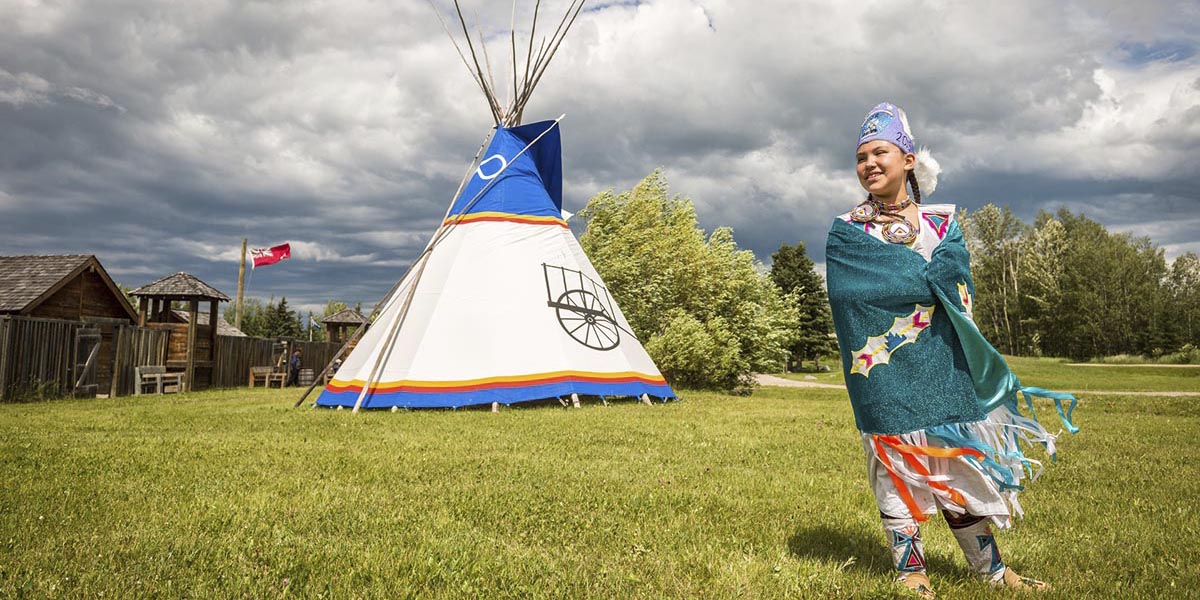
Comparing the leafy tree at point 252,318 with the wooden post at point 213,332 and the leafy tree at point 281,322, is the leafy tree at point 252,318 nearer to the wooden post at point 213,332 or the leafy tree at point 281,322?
the leafy tree at point 281,322

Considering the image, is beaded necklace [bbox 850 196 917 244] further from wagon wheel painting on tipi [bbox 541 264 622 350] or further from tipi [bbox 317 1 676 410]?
wagon wheel painting on tipi [bbox 541 264 622 350]

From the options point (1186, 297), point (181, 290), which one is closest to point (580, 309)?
point (181, 290)

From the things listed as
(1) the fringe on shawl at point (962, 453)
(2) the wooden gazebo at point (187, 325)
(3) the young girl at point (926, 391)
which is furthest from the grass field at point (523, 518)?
(2) the wooden gazebo at point (187, 325)

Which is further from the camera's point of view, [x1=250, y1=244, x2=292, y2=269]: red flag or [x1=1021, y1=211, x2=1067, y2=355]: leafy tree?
[x1=1021, y1=211, x2=1067, y2=355]: leafy tree

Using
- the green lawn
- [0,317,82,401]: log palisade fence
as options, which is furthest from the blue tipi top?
the green lawn

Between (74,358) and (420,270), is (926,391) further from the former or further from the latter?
(74,358)

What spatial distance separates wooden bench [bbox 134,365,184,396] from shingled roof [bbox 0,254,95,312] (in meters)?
2.97

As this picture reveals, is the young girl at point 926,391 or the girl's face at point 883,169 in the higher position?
the girl's face at point 883,169

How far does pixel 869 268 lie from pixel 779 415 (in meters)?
8.50

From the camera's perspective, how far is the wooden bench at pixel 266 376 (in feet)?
79.4

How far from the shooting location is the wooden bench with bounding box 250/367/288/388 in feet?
79.4

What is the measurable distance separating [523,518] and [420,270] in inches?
364

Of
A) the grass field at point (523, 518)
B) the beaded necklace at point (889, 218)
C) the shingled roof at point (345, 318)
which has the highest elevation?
the shingled roof at point (345, 318)

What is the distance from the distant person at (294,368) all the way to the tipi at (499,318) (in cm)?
1429
